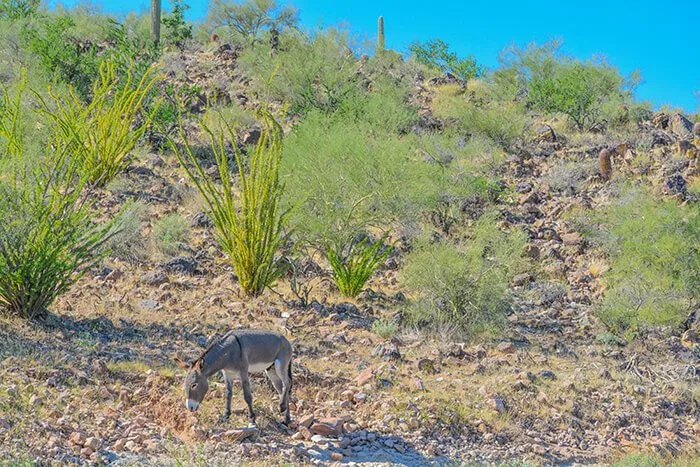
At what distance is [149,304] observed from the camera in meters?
12.6

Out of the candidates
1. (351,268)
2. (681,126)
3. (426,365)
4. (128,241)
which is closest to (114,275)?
(128,241)

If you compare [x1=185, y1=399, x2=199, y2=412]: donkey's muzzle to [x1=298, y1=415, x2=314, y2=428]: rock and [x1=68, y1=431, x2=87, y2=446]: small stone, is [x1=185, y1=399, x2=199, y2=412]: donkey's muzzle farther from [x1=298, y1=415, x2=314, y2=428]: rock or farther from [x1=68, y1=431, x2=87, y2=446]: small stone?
[x1=298, y1=415, x2=314, y2=428]: rock

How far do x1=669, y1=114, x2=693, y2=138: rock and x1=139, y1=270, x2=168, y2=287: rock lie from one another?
1607cm

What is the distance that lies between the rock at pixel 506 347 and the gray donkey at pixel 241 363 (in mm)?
4595

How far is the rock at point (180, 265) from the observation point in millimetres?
14305

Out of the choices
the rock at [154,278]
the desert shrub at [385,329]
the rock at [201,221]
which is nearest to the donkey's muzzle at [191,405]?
the desert shrub at [385,329]

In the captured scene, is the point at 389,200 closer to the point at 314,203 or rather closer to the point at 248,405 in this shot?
the point at 314,203

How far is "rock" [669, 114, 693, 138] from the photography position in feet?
78.2

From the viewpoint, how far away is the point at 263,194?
43.1 ft

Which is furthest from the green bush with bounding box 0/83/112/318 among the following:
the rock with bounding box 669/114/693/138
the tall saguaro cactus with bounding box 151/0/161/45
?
the rock with bounding box 669/114/693/138

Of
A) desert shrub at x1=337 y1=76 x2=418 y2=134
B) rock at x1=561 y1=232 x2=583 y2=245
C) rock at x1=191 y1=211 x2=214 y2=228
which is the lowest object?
rock at x1=191 y1=211 x2=214 y2=228

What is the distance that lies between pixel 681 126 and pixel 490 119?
5.59 m

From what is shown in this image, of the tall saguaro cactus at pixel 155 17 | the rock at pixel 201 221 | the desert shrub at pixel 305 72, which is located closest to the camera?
the rock at pixel 201 221

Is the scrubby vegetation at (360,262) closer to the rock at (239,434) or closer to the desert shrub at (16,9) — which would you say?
the rock at (239,434)
